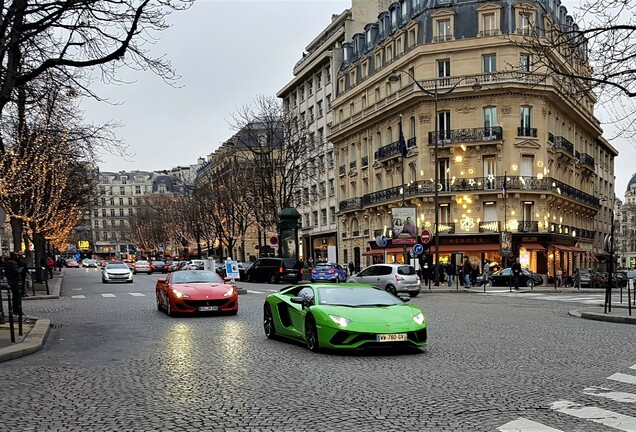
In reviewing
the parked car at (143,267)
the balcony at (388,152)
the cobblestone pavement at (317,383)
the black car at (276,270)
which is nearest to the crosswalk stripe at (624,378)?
the cobblestone pavement at (317,383)

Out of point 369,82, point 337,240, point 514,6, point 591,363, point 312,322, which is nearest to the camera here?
point 591,363

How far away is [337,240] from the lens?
6925 centimetres

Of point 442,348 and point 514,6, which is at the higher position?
point 514,6

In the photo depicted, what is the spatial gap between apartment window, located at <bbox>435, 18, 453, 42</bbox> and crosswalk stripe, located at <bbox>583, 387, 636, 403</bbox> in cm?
4596

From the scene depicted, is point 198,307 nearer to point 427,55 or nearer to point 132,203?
point 427,55

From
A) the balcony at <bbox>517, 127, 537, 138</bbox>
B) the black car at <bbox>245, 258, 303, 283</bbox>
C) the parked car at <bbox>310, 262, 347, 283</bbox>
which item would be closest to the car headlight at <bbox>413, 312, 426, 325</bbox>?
the parked car at <bbox>310, 262, 347, 283</bbox>

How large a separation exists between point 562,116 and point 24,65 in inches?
1826

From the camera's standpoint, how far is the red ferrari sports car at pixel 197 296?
17.9 m

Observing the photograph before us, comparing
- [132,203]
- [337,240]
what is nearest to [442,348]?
[337,240]

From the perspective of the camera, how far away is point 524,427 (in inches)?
245

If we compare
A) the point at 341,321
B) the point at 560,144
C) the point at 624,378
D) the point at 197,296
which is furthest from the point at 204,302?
the point at 560,144

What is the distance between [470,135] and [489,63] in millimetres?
5614

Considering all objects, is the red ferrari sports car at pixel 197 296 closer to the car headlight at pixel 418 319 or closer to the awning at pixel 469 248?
the car headlight at pixel 418 319

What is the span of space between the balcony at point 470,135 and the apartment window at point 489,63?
4.38 meters
